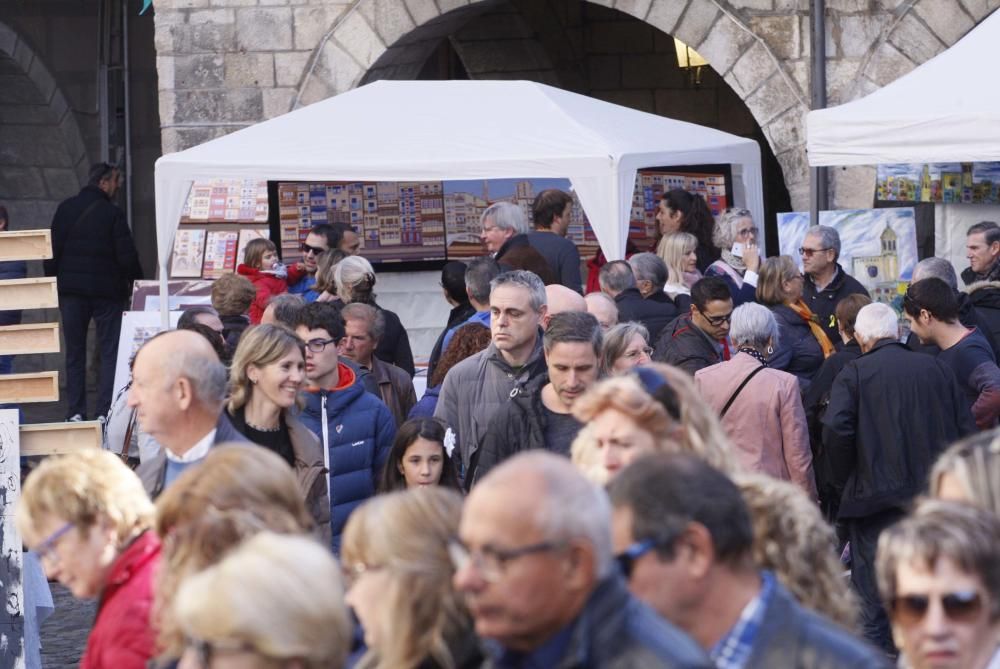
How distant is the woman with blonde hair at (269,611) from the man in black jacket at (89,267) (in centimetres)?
912

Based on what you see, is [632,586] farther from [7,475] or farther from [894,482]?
[7,475]

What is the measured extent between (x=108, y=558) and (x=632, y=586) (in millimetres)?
1290

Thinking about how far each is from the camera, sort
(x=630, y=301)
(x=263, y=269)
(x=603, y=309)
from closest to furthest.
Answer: (x=603, y=309) < (x=630, y=301) < (x=263, y=269)

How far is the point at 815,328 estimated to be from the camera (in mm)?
8016

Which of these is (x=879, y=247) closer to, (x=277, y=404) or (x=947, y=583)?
(x=277, y=404)

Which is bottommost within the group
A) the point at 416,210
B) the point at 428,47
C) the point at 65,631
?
the point at 65,631

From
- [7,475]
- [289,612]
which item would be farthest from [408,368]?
[289,612]

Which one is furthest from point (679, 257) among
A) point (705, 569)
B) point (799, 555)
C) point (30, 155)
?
point (30, 155)

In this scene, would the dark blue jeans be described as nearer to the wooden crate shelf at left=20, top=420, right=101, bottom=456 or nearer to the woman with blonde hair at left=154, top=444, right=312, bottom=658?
the wooden crate shelf at left=20, top=420, right=101, bottom=456

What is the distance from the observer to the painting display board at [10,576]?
6.64 m

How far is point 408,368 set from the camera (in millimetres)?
8344

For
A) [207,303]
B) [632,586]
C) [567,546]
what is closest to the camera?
[567,546]

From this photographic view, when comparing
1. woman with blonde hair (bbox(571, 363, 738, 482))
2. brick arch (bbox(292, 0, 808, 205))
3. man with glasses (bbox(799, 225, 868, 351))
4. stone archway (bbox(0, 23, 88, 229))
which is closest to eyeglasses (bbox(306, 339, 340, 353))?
woman with blonde hair (bbox(571, 363, 738, 482))

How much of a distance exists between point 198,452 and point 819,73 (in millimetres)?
7745
